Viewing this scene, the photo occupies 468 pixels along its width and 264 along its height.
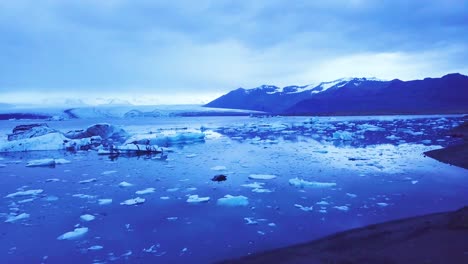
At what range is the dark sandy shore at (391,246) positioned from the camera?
3662 millimetres

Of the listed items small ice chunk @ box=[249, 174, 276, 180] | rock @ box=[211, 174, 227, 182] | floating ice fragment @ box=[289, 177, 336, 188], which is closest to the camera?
floating ice fragment @ box=[289, 177, 336, 188]

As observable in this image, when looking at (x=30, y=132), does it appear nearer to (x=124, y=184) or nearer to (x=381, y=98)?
(x=124, y=184)

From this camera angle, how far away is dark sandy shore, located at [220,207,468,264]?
12.0 ft

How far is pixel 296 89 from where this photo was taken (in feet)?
557

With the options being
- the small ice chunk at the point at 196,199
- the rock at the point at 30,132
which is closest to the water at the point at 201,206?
the small ice chunk at the point at 196,199

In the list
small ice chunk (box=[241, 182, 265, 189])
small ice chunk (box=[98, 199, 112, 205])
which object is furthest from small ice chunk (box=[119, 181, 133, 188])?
small ice chunk (box=[241, 182, 265, 189])

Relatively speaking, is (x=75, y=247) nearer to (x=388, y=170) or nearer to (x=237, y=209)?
(x=237, y=209)

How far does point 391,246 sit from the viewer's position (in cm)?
404

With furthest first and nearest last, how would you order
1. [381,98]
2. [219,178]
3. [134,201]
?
[381,98]
[219,178]
[134,201]

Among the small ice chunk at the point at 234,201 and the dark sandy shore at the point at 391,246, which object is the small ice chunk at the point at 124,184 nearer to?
the small ice chunk at the point at 234,201

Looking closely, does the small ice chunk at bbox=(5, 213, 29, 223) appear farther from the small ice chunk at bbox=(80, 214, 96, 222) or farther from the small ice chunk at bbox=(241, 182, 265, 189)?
the small ice chunk at bbox=(241, 182, 265, 189)

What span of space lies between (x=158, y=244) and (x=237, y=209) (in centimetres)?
188

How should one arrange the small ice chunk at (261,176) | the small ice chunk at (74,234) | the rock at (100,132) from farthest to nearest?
1. the rock at (100,132)
2. the small ice chunk at (261,176)
3. the small ice chunk at (74,234)

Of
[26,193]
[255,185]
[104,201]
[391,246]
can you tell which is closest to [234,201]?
[255,185]
